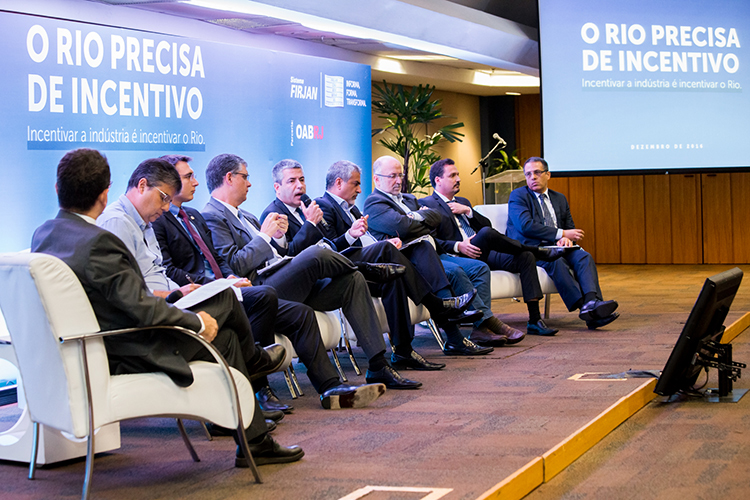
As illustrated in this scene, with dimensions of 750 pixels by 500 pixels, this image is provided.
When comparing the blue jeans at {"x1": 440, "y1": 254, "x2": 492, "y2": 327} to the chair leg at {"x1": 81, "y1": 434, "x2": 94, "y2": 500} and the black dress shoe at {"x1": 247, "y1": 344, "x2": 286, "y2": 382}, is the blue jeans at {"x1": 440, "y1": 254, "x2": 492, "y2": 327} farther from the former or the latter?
the chair leg at {"x1": 81, "y1": 434, "x2": 94, "y2": 500}

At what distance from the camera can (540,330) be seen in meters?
6.09

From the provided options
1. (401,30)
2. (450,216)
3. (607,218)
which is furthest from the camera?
(607,218)

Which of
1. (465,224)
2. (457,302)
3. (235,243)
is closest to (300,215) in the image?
(235,243)

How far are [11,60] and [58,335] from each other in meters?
2.62

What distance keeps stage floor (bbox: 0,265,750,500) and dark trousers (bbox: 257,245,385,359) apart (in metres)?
0.32

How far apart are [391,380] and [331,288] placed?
54 centimetres

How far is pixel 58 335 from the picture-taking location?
2561 millimetres

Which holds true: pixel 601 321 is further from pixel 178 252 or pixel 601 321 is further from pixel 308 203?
pixel 178 252

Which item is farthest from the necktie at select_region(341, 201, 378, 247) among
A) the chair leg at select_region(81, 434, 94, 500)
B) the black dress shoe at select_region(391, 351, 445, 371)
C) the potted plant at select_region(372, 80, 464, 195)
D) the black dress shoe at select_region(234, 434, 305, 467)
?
the potted plant at select_region(372, 80, 464, 195)

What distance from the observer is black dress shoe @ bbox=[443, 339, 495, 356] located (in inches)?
207

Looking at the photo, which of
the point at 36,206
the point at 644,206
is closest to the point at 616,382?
the point at 36,206

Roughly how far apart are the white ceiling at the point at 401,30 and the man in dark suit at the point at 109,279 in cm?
391

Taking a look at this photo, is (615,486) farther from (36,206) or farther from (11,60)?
(11,60)

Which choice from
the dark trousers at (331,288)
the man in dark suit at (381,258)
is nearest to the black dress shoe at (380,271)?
the man in dark suit at (381,258)
